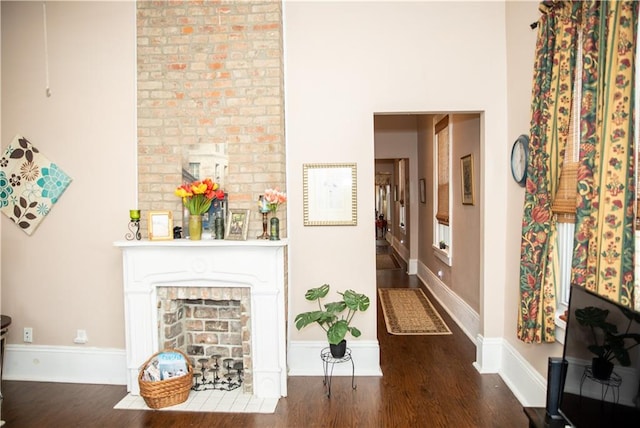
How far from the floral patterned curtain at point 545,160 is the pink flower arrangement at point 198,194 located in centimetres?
225

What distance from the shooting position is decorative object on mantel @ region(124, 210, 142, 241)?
2.83 m

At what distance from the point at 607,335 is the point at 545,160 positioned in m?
1.21

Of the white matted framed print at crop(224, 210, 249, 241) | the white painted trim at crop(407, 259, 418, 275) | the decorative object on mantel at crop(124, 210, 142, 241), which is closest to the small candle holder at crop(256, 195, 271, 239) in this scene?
the white matted framed print at crop(224, 210, 249, 241)

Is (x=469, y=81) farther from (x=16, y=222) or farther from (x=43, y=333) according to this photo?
(x=43, y=333)

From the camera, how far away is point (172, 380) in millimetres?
2637

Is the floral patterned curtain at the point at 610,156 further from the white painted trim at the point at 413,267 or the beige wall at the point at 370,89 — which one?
the white painted trim at the point at 413,267

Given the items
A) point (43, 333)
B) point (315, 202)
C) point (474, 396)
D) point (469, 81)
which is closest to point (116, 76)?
point (315, 202)

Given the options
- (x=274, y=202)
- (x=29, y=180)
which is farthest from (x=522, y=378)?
(x=29, y=180)

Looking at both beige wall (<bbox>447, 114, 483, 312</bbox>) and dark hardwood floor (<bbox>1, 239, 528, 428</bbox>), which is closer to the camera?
dark hardwood floor (<bbox>1, 239, 528, 428</bbox>)

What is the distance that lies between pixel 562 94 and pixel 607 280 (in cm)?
110

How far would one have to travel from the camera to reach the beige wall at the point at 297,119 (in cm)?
301

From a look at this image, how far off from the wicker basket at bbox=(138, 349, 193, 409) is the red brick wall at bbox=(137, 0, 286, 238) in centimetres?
122

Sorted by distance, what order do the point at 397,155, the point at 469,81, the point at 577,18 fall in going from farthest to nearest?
the point at 397,155
the point at 469,81
the point at 577,18

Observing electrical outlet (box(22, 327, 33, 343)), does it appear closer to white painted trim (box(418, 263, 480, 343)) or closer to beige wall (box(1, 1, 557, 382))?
beige wall (box(1, 1, 557, 382))
